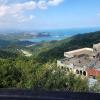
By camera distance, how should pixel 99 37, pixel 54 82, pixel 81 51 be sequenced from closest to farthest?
pixel 54 82 < pixel 81 51 < pixel 99 37

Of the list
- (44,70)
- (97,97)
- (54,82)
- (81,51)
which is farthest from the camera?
(81,51)

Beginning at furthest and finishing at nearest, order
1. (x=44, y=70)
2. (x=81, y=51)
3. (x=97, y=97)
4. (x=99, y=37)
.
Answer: (x=99, y=37) → (x=81, y=51) → (x=44, y=70) → (x=97, y=97)

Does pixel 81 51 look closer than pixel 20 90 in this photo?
No

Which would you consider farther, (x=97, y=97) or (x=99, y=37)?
(x=99, y=37)

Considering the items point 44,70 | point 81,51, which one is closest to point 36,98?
point 44,70

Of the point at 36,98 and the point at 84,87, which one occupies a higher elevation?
the point at 36,98

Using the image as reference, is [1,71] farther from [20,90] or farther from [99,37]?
[99,37]

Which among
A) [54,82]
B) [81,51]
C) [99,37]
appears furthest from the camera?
[99,37]

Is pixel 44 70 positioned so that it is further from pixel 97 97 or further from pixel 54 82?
pixel 97 97

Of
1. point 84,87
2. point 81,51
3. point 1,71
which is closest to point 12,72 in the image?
point 1,71
